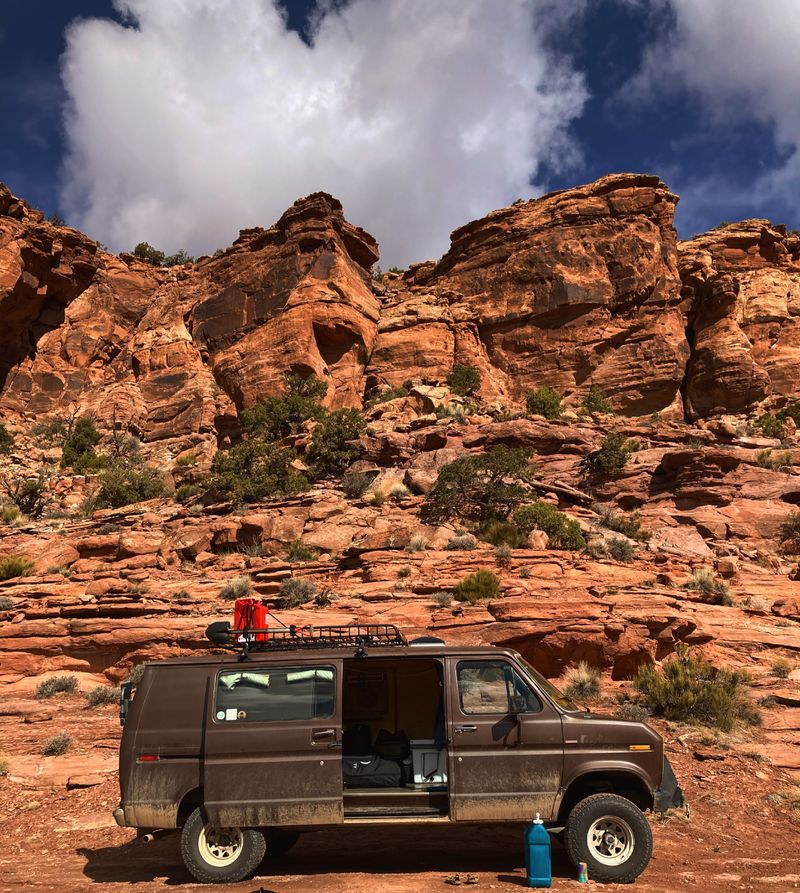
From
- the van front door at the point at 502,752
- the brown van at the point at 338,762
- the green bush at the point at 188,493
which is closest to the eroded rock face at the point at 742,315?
the green bush at the point at 188,493

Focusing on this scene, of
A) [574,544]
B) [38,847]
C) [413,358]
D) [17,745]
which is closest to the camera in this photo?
[38,847]

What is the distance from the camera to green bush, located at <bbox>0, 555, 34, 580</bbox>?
16750 millimetres

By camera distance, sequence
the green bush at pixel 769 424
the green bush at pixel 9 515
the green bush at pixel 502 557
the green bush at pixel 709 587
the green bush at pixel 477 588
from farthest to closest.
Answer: the green bush at pixel 769 424
the green bush at pixel 9 515
the green bush at pixel 502 557
the green bush at pixel 709 587
the green bush at pixel 477 588

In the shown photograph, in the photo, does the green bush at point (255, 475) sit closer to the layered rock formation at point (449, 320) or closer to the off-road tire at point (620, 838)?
the layered rock formation at point (449, 320)

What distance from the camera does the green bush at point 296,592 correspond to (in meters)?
14.6

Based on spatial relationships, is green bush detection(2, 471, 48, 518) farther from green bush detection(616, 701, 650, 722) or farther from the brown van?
green bush detection(616, 701, 650, 722)

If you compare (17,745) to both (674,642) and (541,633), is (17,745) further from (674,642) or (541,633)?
(674,642)

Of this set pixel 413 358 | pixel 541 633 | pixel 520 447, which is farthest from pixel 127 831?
pixel 413 358

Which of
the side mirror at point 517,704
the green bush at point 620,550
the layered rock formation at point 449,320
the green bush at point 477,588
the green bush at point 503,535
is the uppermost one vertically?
the layered rock formation at point 449,320

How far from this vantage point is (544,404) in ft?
127

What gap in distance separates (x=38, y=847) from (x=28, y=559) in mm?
13217

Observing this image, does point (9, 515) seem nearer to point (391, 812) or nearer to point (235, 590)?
point (235, 590)

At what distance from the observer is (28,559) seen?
708 inches

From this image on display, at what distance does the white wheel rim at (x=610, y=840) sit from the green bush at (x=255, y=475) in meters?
20.5
